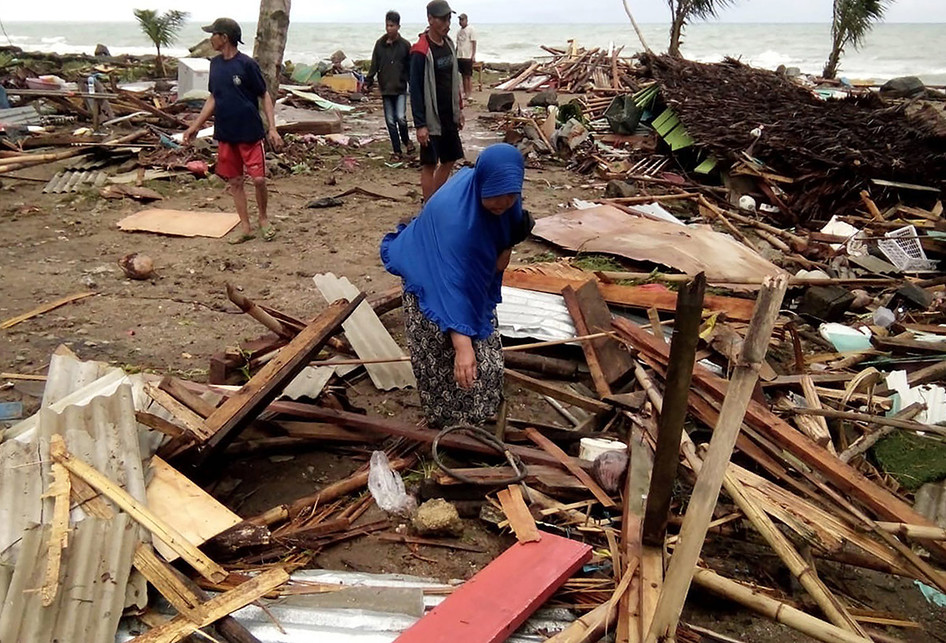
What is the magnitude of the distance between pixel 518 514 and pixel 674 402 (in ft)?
3.93

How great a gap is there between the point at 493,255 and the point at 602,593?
1730mm

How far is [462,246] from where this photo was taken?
342 cm

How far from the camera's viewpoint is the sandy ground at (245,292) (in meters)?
3.10

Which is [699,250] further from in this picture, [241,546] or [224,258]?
[241,546]

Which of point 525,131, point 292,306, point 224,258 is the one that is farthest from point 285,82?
point 292,306

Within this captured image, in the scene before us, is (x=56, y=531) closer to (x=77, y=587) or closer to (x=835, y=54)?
(x=77, y=587)

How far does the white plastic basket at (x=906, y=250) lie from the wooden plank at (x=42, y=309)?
783cm

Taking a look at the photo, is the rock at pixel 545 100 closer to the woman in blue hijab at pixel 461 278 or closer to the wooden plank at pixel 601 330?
the wooden plank at pixel 601 330

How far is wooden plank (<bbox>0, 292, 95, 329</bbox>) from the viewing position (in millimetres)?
5117

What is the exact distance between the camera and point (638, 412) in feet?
12.4

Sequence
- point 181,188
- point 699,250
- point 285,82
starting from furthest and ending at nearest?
point 285,82 → point 181,188 → point 699,250

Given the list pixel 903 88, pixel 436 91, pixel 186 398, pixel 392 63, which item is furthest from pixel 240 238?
pixel 903 88

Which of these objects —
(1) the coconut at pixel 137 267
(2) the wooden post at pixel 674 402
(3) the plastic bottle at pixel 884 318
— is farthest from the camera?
(1) the coconut at pixel 137 267

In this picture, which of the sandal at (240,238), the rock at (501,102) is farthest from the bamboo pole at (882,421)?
the rock at (501,102)
